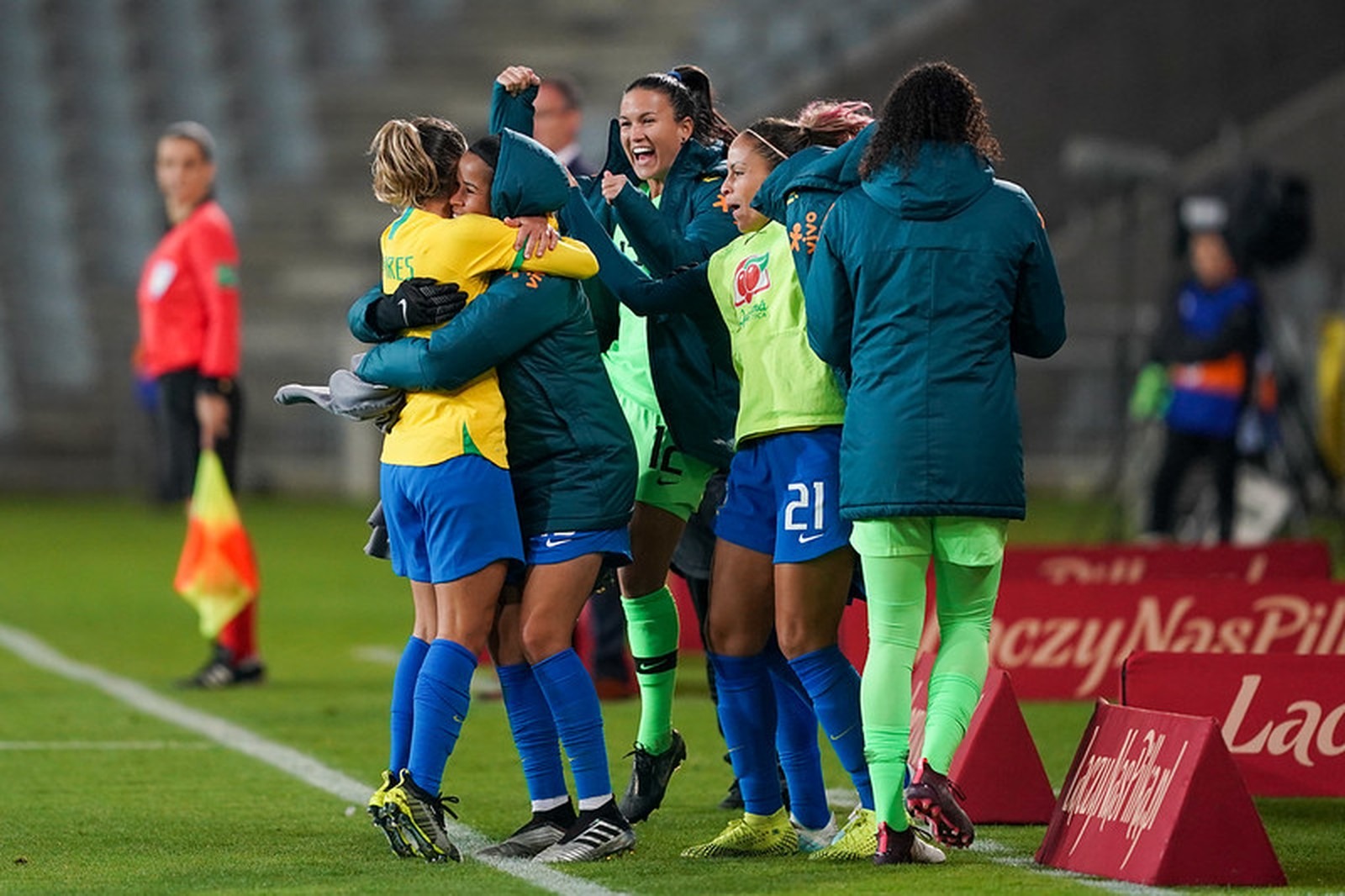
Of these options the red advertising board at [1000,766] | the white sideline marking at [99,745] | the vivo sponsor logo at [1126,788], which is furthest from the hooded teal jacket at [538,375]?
the white sideline marking at [99,745]

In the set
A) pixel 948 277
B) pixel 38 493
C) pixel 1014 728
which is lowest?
pixel 38 493

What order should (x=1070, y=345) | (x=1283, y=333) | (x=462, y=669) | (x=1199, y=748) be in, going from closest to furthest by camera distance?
1. (x=1199, y=748)
2. (x=462, y=669)
3. (x=1283, y=333)
4. (x=1070, y=345)

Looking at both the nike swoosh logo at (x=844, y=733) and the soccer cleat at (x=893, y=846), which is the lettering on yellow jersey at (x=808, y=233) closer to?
the nike swoosh logo at (x=844, y=733)

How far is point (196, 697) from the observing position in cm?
903

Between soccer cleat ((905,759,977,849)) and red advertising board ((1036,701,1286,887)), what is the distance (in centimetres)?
30

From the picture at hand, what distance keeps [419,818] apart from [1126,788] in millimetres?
1535

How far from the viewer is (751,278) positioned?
19.0 feet

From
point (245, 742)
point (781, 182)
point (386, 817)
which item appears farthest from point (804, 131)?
point (245, 742)

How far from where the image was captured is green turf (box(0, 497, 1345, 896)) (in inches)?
211

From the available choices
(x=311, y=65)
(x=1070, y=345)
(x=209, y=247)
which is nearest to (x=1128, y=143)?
(x=1070, y=345)

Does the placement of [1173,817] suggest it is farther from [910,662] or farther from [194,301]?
[194,301]

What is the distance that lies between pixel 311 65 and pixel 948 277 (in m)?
22.3

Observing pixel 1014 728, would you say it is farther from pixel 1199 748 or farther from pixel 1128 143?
pixel 1128 143

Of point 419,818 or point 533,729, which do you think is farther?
point 533,729
